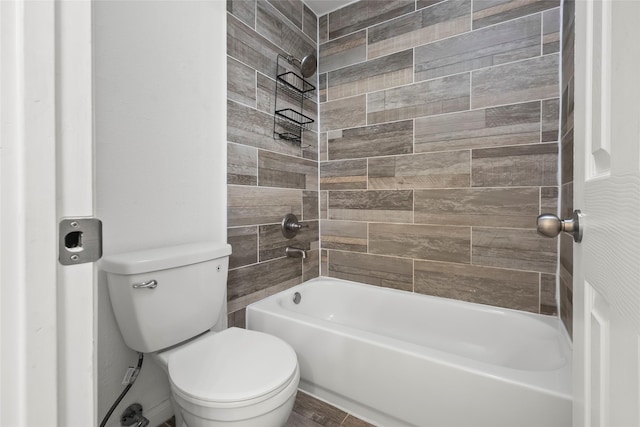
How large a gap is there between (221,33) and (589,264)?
1.75 metres

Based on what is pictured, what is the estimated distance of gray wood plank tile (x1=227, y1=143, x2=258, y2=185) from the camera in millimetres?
1622

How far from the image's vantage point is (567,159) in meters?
1.37

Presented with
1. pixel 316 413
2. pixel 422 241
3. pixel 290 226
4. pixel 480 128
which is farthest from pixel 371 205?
pixel 316 413

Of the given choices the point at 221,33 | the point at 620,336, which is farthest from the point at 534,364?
the point at 221,33

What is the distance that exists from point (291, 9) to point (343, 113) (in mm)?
742

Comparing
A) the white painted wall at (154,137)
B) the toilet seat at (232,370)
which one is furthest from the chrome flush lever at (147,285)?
the toilet seat at (232,370)

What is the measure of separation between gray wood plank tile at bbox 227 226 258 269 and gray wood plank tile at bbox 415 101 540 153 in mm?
1140

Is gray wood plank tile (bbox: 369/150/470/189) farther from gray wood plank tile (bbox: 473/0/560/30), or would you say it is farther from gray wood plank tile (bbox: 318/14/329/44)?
gray wood plank tile (bbox: 318/14/329/44)

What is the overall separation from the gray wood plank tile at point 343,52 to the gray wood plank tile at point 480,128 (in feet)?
2.23

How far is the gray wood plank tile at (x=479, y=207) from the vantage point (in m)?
1.61

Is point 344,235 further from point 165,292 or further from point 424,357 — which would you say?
point 165,292

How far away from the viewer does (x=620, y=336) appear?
0.39 m

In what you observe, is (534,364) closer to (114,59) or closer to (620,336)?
(620,336)
